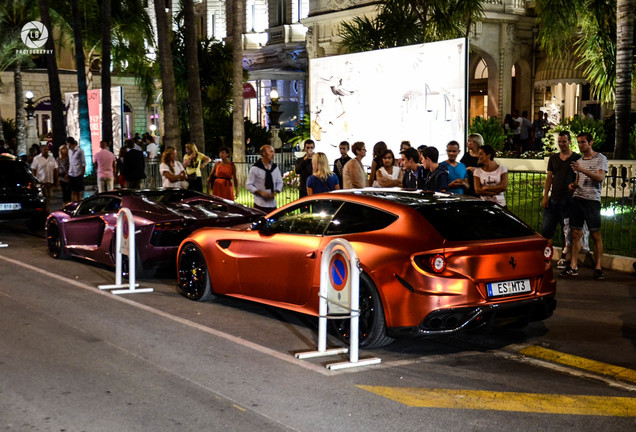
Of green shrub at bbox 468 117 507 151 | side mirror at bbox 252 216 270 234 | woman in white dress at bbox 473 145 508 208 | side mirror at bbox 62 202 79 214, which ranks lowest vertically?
side mirror at bbox 62 202 79 214

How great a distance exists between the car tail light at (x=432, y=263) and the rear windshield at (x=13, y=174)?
42.0ft

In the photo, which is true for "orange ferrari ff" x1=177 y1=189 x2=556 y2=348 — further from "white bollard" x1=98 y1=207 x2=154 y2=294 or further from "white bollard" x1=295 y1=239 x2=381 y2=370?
"white bollard" x1=98 y1=207 x2=154 y2=294

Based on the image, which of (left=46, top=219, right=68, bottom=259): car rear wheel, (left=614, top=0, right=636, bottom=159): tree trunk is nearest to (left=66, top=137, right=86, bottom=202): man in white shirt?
(left=46, top=219, right=68, bottom=259): car rear wheel

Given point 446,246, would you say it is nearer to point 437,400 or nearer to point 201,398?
point 437,400

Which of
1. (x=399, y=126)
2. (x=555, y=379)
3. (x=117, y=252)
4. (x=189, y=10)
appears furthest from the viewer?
(x=189, y=10)

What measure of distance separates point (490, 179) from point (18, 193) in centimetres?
1053

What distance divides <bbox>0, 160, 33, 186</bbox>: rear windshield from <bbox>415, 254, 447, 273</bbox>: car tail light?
12.8 meters

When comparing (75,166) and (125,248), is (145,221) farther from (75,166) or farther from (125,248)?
(75,166)

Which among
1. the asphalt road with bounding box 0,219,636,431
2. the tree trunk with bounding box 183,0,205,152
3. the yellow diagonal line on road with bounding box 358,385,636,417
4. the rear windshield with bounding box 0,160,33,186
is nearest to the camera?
the asphalt road with bounding box 0,219,636,431

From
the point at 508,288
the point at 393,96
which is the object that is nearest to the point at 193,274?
the point at 508,288

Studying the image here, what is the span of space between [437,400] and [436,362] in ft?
3.77

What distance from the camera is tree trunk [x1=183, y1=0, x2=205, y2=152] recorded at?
23.2 m

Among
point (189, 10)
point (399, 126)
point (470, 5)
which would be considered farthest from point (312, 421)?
point (189, 10)

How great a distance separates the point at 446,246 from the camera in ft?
23.7
